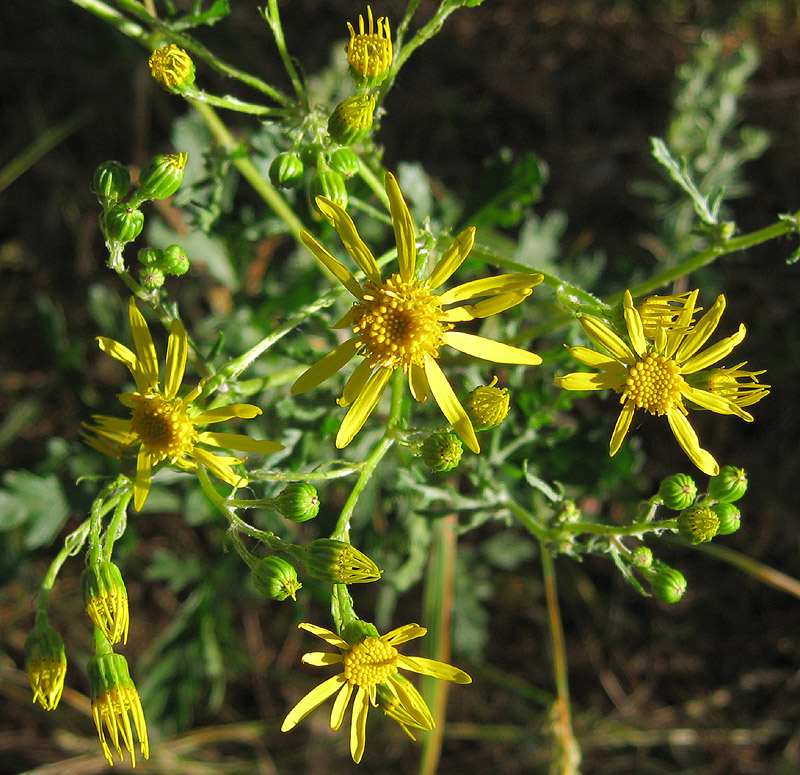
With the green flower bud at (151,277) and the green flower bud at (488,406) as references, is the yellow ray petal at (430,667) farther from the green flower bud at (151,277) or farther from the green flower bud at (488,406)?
the green flower bud at (151,277)

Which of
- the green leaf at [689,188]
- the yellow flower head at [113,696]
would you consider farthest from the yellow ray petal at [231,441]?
the green leaf at [689,188]

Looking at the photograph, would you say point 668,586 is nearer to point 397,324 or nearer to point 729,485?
point 729,485

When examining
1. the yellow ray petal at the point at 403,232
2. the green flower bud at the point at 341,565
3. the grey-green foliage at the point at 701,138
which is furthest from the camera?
the grey-green foliage at the point at 701,138

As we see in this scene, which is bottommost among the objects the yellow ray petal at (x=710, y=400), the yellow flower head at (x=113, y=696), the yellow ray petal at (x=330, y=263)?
the yellow flower head at (x=113, y=696)

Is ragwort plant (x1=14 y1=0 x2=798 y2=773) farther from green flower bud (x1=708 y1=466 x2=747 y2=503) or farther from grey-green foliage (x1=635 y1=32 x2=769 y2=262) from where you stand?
grey-green foliage (x1=635 y1=32 x2=769 y2=262)

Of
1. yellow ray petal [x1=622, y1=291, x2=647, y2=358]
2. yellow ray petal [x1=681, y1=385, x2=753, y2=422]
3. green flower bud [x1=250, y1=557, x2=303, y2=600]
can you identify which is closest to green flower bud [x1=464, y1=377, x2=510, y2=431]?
yellow ray petal [x1=622, y1=291, x2=647, y2=358]

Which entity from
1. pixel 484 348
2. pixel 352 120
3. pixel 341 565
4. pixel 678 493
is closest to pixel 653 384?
pixel 678 493

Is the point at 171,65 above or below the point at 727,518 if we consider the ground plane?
above
